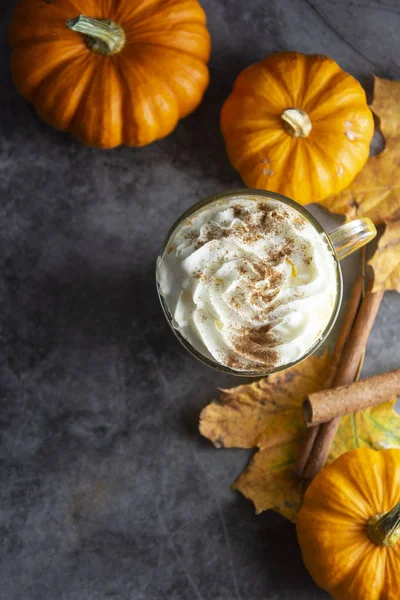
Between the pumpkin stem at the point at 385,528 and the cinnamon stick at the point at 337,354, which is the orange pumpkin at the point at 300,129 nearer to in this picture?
the cinnamon stick at the point at 337,354

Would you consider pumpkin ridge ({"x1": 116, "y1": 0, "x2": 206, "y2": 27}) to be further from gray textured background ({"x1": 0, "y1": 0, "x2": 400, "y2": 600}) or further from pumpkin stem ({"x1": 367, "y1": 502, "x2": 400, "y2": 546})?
pumpkin stem ({"x1": 367, "y1": 502, "x2": 400, "y2": 546})

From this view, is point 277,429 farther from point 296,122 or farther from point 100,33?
point 100,33

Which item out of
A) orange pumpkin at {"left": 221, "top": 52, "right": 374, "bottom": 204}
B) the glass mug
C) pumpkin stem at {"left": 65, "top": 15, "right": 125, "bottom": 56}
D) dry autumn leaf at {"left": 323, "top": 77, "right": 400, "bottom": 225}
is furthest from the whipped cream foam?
pumpkin stem at {"left": 65, "top": 15, "right": 125, "bottom": 56}

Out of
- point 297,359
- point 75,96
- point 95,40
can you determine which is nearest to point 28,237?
point 75,96

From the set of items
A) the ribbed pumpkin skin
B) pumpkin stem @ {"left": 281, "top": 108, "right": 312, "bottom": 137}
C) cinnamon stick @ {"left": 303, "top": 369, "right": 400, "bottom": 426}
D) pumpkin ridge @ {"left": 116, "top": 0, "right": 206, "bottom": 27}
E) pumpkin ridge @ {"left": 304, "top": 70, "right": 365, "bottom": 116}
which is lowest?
the ribbed pumpkin skin

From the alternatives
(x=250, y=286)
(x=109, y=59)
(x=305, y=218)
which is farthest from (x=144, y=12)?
(x=250, y=286)

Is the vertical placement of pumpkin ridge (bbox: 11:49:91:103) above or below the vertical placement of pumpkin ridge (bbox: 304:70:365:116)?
below

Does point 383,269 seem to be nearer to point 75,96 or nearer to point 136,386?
point 136,386
